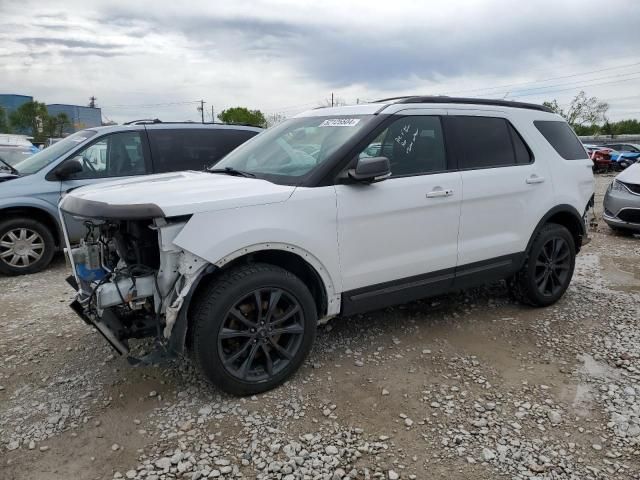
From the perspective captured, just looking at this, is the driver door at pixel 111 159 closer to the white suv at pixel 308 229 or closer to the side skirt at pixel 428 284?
the white suv at pixel 308 229

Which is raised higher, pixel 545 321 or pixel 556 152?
pixel 556 152

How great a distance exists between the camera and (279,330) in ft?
10.2

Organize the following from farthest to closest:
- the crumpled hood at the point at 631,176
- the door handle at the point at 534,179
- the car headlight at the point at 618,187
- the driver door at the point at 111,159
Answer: the car headlight at the point at 618,187 < the crumpled hood at the point at 631,176 < the driver door at the point at 111,159 < the door handle at the point at 534,179

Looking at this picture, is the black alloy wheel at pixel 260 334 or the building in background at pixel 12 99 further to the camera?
the building in background at pixel 12 99

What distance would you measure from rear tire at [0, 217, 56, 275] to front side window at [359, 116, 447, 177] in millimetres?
4610

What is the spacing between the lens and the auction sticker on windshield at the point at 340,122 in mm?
3551

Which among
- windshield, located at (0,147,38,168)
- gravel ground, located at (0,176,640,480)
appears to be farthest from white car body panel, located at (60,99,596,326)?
windshield, located at (0,147,38,168)

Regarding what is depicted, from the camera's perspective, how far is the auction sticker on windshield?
11.6 feet

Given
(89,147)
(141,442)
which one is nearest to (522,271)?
(141,442)

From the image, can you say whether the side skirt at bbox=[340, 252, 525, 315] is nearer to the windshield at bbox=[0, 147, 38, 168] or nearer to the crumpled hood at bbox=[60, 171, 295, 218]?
the crumpled hood at bbox=[60, 171, 295, 218]

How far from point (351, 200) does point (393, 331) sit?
144cm

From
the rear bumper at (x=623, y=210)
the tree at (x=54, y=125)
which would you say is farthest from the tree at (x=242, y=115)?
the rear bumper at (x=623, y=210)

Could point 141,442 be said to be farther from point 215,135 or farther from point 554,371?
point 215,135

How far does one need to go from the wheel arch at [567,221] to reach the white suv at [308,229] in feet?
0.10
